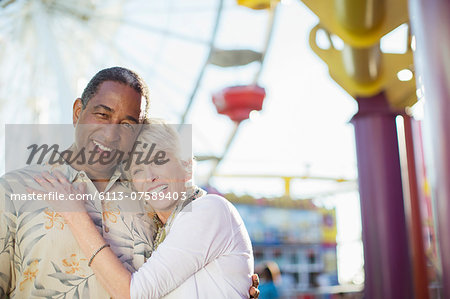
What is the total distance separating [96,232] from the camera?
1.38 meters

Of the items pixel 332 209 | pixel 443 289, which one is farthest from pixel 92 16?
pixel 332 209

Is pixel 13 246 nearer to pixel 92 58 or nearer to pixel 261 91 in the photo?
pixel 261 91

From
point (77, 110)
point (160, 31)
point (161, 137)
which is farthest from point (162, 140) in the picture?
point (160, 31)

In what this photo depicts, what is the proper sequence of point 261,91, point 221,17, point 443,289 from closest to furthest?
point 443,289, point 261,91, point 221,17

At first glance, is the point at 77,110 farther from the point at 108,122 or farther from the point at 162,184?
the point at 162,184

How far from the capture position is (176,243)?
1383 millimetres

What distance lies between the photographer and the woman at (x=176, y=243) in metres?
1.34

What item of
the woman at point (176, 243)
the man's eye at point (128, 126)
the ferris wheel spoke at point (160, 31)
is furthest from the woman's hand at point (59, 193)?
the ferris wheel spoke at point (160, 31)

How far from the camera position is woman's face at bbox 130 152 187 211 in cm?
149

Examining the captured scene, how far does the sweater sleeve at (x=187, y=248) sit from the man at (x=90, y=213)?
105mm

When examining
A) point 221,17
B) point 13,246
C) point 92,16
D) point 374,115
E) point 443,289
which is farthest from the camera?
point 92,16

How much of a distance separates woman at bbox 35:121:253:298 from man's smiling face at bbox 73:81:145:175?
0.06m

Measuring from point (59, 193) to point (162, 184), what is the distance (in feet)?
0.84

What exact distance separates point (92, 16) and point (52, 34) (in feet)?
2.17
